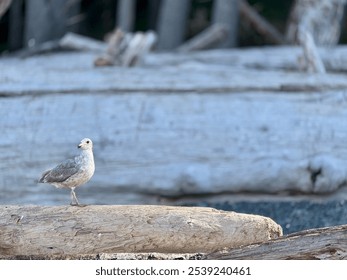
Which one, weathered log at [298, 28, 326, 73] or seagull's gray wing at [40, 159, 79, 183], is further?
weathered log at [298, 28, 326, 73]

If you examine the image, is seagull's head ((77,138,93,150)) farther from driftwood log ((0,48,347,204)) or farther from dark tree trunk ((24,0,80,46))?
dark tree trunk ((24,0,80,46))

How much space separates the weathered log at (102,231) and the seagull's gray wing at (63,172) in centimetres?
24

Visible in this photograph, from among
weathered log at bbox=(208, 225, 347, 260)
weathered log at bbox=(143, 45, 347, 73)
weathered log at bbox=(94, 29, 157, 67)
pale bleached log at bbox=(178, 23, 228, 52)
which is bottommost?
pale bleached log at bbox=(178, 23, 228, 52)

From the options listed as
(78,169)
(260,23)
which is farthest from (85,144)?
(260,23)

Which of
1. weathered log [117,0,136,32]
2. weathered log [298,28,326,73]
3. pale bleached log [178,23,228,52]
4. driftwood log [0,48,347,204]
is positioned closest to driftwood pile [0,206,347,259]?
driftwood log [0,48,347,204]

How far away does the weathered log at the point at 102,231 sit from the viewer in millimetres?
6750

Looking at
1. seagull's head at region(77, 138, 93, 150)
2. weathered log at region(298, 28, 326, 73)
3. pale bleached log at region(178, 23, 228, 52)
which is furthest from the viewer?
pale bleached log at region(178, 23, 228, 52)

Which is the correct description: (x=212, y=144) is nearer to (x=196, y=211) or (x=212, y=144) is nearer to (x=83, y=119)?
(x=83, y=119)

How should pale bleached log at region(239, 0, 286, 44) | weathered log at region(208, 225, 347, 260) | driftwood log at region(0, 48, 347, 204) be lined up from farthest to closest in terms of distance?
pale bleached log at region(239, 0, 286, 44) → driftwood log at region(0, 48, 347, 204) → weathered log at region(208, 225, 347, 260)

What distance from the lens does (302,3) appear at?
41.2 ft

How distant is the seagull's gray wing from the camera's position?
703cm

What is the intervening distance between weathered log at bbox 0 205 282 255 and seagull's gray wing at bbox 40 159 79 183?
24cm

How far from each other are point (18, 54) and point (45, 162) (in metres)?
3.40

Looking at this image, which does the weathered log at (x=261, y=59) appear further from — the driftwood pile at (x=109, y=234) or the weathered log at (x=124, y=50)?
the driftwood pile at (x=109, y=234)
